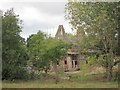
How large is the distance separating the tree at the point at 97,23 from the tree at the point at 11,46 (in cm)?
208

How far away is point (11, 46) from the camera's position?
9.81 metres

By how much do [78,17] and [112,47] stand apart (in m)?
1.66

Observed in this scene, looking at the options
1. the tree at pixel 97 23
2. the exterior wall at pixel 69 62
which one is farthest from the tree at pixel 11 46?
the exterior wall at pixel 69 62

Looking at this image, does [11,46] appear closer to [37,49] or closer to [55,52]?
[37,49]

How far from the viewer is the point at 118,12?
837 centimetres

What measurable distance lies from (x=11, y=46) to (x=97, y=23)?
11.3 ft

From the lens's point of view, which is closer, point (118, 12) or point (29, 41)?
point (118, 12)

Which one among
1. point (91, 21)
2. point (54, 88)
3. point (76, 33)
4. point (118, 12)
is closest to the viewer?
point (54, 88)

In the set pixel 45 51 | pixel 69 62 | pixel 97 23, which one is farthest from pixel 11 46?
pixel 69 62

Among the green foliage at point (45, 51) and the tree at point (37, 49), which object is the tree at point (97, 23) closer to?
the green foliage at point (45, 51)

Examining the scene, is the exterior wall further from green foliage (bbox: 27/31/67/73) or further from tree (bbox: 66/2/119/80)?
tree (bbox: 66/2/119/80)

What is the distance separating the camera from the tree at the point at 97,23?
840cm

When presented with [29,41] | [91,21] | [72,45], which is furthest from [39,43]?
[91,21]

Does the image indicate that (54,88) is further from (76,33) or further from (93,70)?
(93,70)
